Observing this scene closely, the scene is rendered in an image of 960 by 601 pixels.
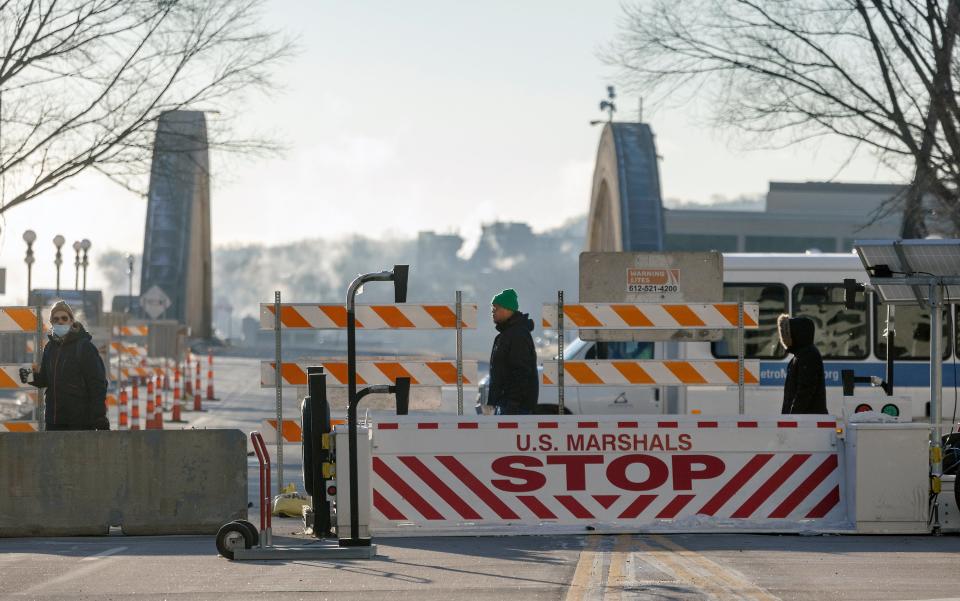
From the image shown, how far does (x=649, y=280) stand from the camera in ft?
57.1

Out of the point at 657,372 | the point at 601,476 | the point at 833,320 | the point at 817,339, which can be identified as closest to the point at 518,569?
the point at 601,476

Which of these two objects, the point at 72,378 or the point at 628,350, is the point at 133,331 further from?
the point at 72,378

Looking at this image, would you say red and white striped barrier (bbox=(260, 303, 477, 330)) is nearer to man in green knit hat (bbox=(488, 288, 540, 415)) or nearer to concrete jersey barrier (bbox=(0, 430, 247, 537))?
man in green knit hat (bbox=(488, 288, 540, 415))

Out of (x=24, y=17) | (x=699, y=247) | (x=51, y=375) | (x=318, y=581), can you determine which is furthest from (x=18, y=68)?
(x=699, y=247)

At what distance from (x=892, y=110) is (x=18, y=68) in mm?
12924

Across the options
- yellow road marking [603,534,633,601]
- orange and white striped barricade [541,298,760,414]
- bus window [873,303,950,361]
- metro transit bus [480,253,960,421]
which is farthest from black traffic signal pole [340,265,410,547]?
bus window [873,303,950,361]

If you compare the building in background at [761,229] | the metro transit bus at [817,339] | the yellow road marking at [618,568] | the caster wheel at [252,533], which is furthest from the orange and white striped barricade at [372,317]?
the building in background at [761,229]

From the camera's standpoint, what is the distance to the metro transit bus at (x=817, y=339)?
21688mm

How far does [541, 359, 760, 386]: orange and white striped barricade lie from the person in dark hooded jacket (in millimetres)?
2975

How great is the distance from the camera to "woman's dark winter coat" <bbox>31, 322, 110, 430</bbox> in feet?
48.6

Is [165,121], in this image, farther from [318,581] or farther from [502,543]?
[318,581]

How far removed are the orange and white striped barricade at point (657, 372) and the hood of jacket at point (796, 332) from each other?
3.01m

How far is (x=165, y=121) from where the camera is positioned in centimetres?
2688

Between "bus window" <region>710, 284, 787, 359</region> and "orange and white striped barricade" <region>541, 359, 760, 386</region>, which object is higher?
"bus window" <region>710, 284, 787, 359</region>
